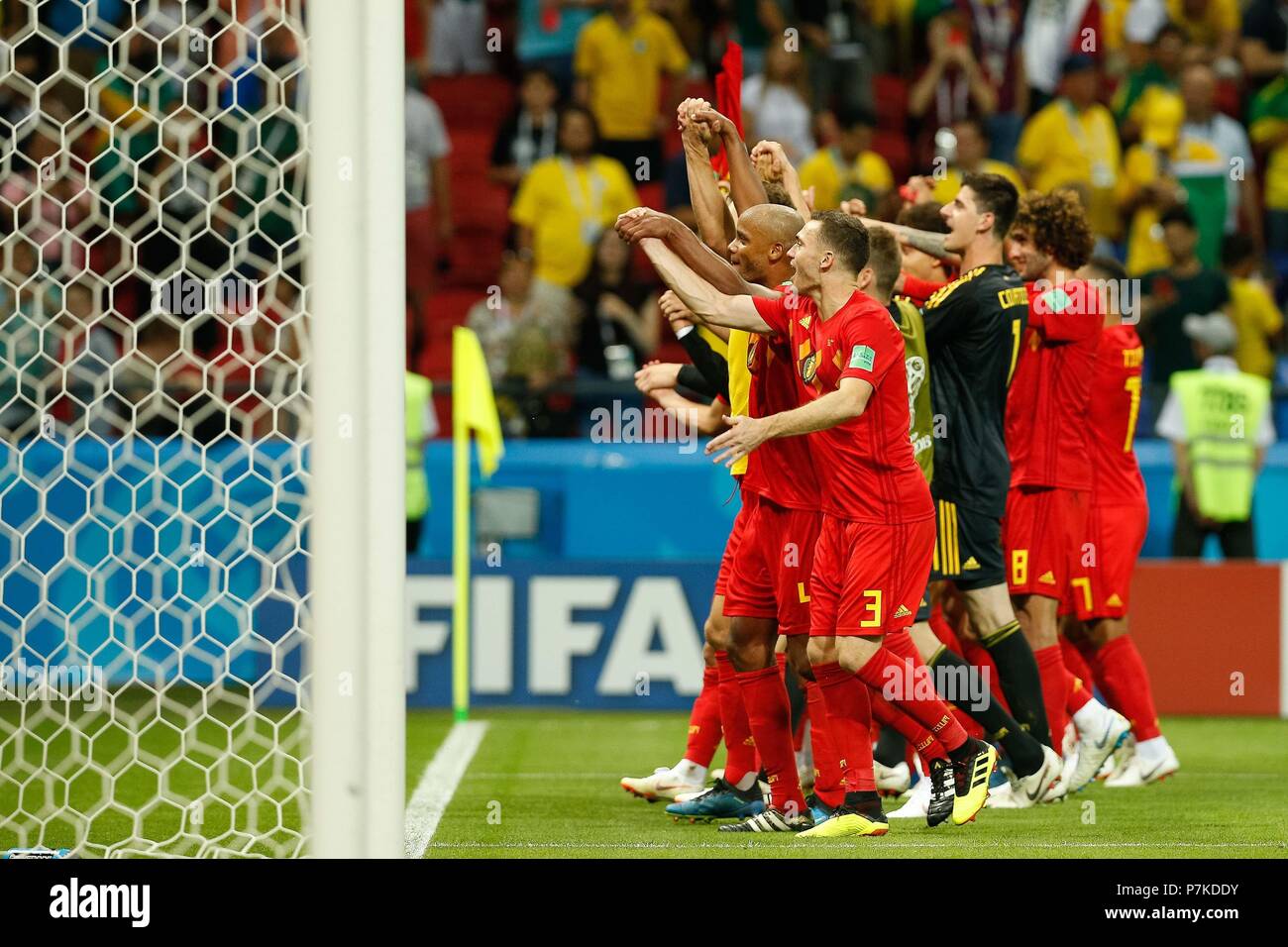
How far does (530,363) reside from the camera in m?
11.1

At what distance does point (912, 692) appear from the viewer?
5.66 meters

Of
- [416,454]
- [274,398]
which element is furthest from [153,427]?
[274,398]

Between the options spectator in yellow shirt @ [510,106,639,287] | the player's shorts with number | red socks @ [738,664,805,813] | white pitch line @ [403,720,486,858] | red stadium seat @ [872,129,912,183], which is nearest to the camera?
white pitch line @ [403,720,486,858]

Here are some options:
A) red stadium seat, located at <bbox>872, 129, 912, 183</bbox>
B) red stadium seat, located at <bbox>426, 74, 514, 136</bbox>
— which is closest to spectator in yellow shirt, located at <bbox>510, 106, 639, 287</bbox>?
red stadium seat, located at <bbox>426, 74, 514, 136</bbox>

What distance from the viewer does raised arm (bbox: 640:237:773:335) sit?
5.53 metres

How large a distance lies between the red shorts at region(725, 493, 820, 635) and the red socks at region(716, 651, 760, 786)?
25cm

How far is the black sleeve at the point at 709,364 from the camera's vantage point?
6480 millimetres

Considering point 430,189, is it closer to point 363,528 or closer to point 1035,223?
point 1035,223

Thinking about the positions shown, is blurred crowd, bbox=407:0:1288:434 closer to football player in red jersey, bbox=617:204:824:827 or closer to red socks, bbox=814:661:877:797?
football player in red jersey, bbox=617:204:824:827

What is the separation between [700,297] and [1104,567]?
2.75 metres

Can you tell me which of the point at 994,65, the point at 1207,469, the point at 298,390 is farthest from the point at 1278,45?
the point at 298,390

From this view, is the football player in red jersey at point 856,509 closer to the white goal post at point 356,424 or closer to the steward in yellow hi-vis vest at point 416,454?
the white goal post at point 356,424

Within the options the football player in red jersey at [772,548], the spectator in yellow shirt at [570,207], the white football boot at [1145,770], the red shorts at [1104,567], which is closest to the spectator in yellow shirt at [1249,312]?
the spectator in yellow shirt at [570,207]

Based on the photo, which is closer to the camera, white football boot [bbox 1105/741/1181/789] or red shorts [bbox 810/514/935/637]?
red shorts [bbox 810/514/935/637]
